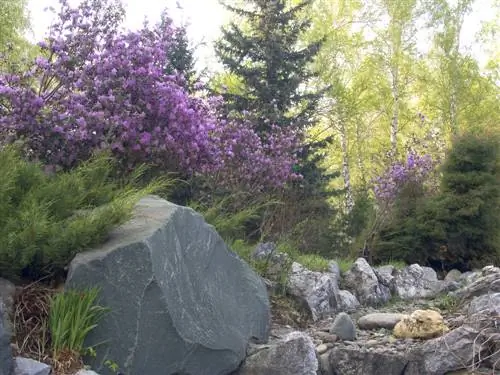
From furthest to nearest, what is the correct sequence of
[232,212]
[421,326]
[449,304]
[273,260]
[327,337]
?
[232,212] → [449,304] → [273,260] → [327,337] → [421,326]

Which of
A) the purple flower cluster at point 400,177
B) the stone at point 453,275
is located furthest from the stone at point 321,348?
the purple flower cluster at point 400,177

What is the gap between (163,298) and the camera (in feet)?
10.7

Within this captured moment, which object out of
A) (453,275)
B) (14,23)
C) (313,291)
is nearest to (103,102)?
(313,291)

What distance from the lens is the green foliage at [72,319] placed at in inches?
120

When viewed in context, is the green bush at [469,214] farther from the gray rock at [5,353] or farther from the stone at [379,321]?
the gray rock at [5,353]

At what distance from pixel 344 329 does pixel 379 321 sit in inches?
20.0

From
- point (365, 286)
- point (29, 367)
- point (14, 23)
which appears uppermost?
point (14, 23)

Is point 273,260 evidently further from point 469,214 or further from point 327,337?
point 469,214

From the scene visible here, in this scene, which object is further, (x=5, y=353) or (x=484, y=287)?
(x=484, y=287)

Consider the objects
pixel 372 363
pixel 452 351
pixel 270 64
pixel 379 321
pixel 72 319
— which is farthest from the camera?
→ pixel 270 64

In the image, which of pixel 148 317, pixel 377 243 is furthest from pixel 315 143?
pixel 148 317

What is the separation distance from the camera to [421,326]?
4.45 meters

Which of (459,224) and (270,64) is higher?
(270,64)

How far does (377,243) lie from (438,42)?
12.8m
